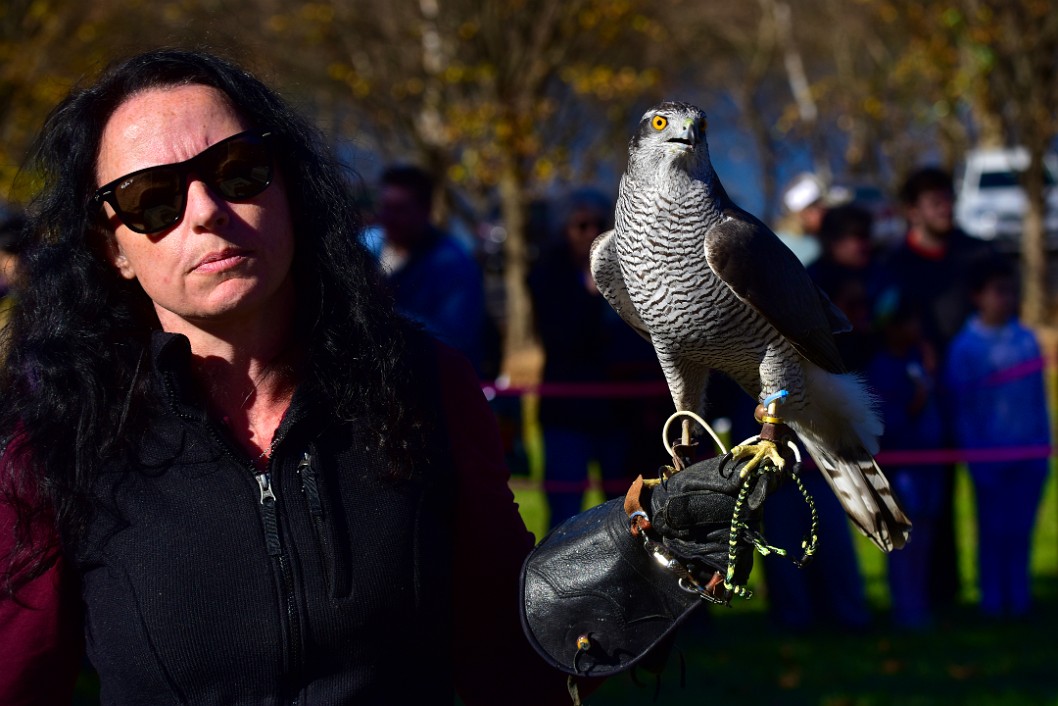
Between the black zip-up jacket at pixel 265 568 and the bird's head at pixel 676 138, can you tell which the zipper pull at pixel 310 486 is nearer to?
the black zip-up jacket at pixel 265 568

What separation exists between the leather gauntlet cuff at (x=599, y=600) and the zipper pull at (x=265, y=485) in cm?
44

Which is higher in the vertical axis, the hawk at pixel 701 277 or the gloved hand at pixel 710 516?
the hawk at pixel 701 277

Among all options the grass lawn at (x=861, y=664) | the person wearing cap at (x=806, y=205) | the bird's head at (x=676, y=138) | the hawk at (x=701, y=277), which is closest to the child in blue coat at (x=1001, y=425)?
the grass lawn at (x=861, y=664)

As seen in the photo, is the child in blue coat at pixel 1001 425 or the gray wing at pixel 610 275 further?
the child in blue coat at pixel 1001 425

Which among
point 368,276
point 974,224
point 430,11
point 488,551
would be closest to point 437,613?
point 488,551

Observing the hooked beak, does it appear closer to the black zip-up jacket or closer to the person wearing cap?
the black zip-up jacket

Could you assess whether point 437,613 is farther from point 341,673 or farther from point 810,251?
point 810,251

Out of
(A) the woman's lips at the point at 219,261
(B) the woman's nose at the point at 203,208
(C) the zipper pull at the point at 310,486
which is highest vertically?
(B) the woman's nose at the point at 203,208

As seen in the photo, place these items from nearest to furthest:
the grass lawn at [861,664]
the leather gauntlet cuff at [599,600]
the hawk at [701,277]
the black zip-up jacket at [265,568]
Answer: the black zip-up jacket at [265,568]
the leather gauntlet cuff at [599,600]
the hawk at [701,277]
the grass lawn at [861,664]

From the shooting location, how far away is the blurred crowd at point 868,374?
209 inches

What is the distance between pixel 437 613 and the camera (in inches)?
75.9

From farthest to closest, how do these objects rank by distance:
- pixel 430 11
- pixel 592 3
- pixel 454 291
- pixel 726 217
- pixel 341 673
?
pixel 430 11, pixel 592 3, pixel 454 291, pixel 726 217, pixel 341 673

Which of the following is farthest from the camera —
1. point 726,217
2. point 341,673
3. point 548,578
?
point 726,217

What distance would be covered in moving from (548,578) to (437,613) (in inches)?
7.4
